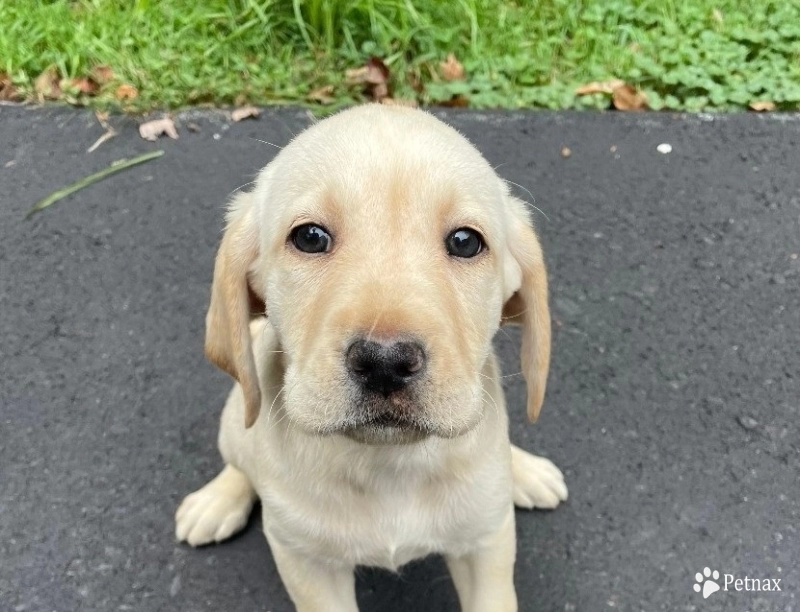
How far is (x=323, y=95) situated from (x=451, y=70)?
0.77 metres

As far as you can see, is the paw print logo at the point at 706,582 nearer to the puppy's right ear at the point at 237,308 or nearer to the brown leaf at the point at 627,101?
the puppy's right ear at the point at 237,308

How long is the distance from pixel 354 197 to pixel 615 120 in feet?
9.29

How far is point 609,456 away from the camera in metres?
3.08

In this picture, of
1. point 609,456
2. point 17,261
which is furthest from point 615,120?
point 17,261

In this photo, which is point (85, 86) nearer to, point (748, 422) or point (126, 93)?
point (126, 93)

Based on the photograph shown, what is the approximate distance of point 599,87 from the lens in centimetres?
444

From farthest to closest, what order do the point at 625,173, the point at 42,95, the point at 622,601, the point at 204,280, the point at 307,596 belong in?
the point at 42,95 < the point at 625,173 < the point at 204,280 < the point at 622,601 < the point at 307,596

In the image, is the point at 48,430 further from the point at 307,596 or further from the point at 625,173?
the point at 625,173

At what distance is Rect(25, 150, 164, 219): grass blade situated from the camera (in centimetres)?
401

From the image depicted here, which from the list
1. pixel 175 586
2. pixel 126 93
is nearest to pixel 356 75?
pixel 126 93

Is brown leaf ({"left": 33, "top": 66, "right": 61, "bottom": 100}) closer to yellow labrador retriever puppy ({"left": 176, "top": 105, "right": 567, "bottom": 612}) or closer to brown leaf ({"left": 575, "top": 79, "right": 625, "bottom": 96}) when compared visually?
yellow labrador retriever puppy ({"left": 176, "top": 105, "right": 567, "bottom": 612})

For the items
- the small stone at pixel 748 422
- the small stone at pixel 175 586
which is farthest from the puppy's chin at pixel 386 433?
the small stone at pixel 748 422

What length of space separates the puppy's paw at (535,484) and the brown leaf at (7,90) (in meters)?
3.65

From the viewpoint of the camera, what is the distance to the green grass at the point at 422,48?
14.7 feet
